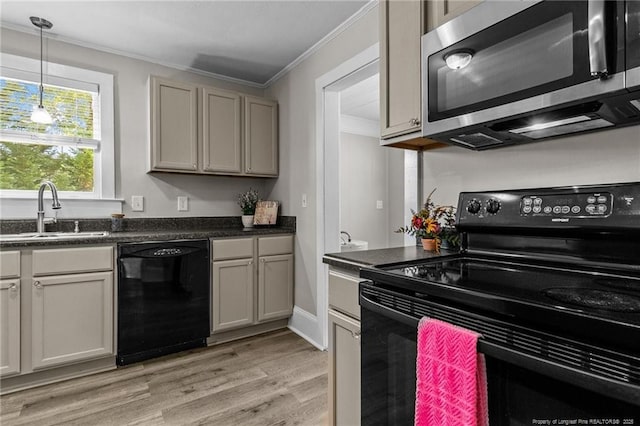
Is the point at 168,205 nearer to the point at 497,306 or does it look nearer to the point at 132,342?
the point at 132,342

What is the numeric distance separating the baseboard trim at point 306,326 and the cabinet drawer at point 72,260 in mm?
1502

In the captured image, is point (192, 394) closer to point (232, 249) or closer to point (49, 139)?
point (232, 249)

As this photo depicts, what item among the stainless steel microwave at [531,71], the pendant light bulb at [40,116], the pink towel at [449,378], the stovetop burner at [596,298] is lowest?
the pink towel at [449,378]

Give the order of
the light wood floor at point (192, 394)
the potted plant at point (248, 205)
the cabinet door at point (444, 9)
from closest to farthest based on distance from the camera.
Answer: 1. the cabinet door at point (444, 9)
2. the light wood floor at point (192, 394)
3. the potted plant at point (248, 205)

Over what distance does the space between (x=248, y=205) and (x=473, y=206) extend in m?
2.32

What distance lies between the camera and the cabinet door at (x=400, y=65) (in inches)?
53.8

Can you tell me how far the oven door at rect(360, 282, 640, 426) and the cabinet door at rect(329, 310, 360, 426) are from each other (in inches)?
8.8

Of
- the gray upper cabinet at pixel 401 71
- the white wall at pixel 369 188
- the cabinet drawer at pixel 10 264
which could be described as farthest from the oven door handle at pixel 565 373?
the white wall at pixel 369 188

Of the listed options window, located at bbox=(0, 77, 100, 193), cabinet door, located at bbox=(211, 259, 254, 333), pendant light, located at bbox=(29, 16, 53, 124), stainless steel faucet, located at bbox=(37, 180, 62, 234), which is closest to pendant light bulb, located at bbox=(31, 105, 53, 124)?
pendant light, located at bbox=(29, 16, 53, 124)

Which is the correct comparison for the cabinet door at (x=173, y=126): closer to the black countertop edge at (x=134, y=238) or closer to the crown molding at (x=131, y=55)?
the crown molding at (x=131, y=55)

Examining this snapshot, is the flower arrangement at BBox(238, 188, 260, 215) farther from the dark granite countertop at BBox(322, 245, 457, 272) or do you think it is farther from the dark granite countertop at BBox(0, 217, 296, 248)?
the dark granite countertop at BBox(322, 245, 457, 272)

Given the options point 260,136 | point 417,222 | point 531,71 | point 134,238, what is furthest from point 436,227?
point 260,136

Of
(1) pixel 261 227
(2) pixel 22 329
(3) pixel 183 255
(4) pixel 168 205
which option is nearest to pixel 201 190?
(4) pixel 168 205

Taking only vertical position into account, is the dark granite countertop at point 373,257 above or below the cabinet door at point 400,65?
below
